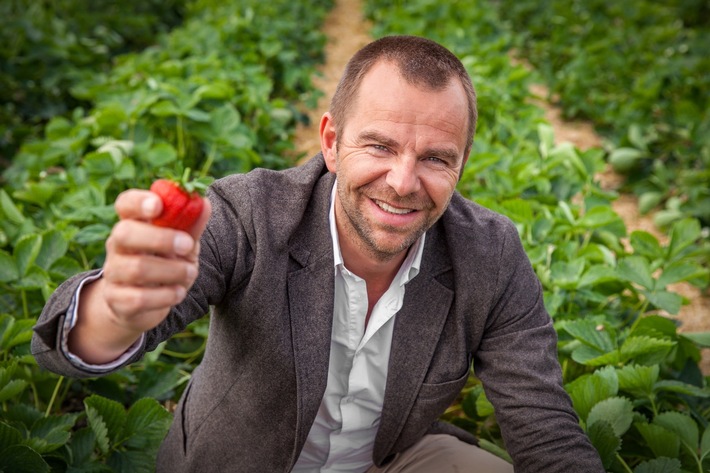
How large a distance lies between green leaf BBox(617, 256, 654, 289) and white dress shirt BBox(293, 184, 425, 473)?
87 cm

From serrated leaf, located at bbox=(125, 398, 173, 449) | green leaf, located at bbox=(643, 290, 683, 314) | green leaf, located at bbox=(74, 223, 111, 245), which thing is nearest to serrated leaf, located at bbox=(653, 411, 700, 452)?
green leaf, located at bbox=(643, 290, 683, 314)

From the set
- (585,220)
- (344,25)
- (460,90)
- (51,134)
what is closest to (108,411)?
(460,90)

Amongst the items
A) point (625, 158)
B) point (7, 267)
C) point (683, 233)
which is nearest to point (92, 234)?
point (7, 267)

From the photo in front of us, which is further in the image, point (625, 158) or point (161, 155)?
point (625, 158)

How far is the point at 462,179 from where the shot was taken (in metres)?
3.03

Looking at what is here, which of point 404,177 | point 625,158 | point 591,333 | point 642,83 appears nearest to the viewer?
point 404,177

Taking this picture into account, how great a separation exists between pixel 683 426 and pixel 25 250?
1.77m

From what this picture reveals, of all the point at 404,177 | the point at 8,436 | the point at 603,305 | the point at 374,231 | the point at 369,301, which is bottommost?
the point at 603,305

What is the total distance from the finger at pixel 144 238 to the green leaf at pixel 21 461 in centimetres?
72

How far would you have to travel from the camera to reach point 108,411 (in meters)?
1.62

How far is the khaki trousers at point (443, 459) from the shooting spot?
5.59 ft

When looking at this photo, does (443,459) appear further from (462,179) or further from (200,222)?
(462,179)

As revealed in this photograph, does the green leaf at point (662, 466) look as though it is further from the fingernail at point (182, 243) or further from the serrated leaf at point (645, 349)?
the fingernail at point (182, 243)

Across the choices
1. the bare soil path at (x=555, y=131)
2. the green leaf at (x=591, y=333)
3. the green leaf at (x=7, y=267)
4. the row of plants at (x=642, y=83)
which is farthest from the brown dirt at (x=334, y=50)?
the green leaf at (x=591, y=333)
